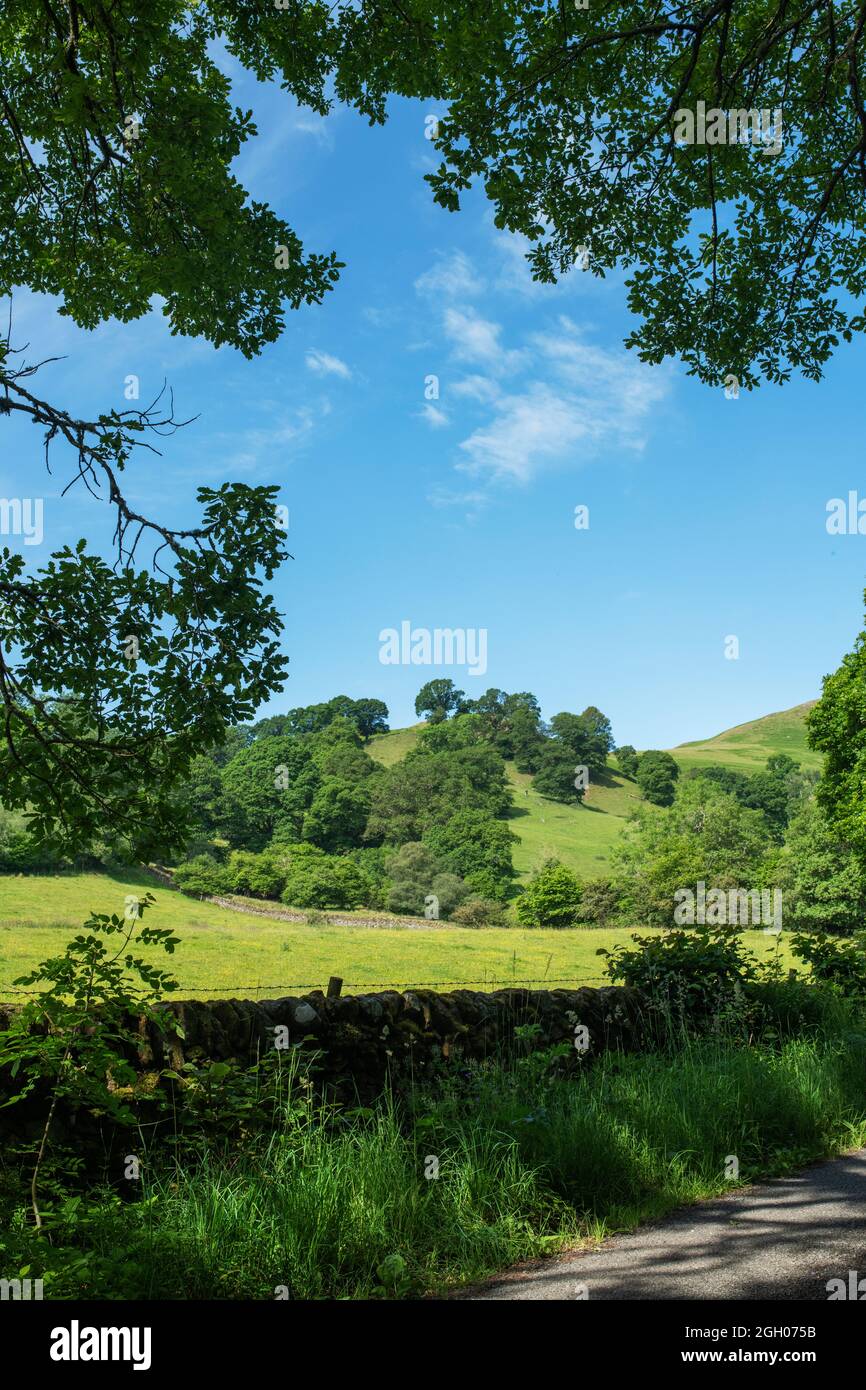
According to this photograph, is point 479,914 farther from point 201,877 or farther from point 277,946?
point 277,946

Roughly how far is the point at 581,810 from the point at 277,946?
86871 mm

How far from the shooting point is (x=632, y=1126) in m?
6.40

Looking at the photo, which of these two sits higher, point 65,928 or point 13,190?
point 13,190

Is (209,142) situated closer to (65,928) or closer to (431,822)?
(65,928)

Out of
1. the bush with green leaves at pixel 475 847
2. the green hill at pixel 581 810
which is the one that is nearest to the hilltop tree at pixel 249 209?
the green hill at pixel 581 810

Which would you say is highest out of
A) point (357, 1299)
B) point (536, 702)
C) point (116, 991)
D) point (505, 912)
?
point (536, 702)

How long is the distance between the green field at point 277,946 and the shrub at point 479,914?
16441mm

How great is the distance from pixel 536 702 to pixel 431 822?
2613 inches

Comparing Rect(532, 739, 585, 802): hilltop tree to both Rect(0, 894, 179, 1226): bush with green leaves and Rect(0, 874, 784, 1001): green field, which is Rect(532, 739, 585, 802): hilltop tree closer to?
Rect(0, 874, 784, 1001): green field

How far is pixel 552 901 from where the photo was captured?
67.9 meters

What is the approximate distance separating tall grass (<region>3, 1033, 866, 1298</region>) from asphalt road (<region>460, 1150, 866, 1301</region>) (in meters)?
0.23

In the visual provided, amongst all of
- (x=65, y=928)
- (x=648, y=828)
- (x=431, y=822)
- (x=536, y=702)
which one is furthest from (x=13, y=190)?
(x=536, y=702)

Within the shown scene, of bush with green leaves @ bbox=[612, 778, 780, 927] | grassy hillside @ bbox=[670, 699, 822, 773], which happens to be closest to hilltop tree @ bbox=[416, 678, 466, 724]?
grassy hillside @ bbox=[670, 699, 822, 773]
